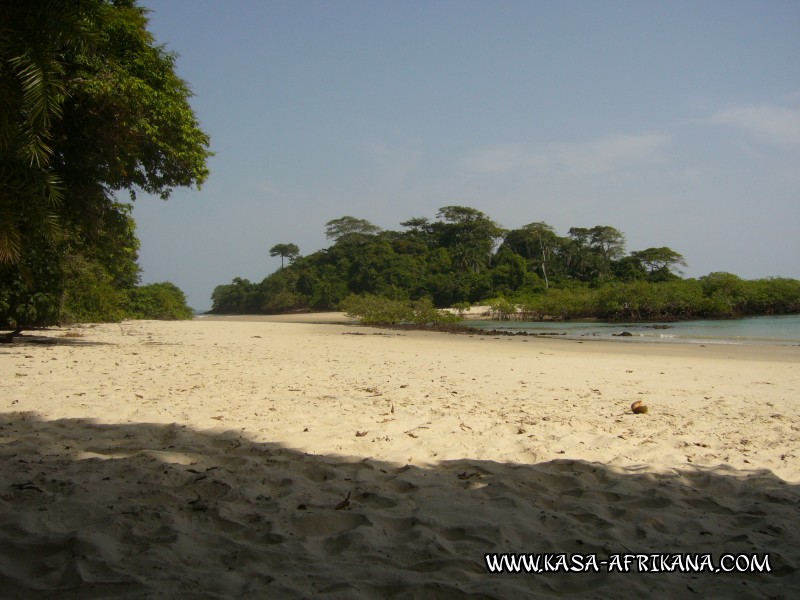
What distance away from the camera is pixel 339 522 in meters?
2.92

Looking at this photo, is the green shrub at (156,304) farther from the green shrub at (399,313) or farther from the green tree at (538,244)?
the green tree at (538,244)

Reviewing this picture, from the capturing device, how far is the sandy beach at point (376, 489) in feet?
7.72

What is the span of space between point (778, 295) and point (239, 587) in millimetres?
51810

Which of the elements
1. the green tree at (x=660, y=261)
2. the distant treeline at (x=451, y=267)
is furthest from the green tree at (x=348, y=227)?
the green tree at (x=660, y=261)

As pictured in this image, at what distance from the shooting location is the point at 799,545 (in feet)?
9.13

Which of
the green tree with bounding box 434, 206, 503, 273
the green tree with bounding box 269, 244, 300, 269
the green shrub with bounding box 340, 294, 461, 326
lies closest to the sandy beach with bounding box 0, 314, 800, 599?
the green shrub with bounding box 340, 294, 461, 326

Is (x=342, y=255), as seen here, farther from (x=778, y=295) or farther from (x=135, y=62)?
(x=135, y=62)

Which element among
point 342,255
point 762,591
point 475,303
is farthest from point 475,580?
point 342,255

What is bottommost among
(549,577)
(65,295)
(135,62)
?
(549,577)

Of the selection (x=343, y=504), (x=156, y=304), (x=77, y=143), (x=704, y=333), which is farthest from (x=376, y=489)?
(x=156, y=304)

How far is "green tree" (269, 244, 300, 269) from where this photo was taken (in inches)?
3292

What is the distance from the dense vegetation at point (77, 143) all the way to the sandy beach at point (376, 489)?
2666mm

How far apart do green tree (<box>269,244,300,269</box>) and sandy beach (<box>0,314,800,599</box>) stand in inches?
3068

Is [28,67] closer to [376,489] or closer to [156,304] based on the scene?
[376,489]
